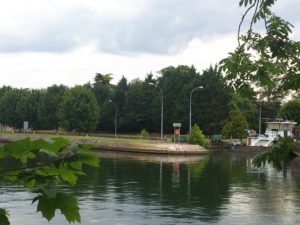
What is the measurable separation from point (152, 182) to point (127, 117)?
6174 centimetres

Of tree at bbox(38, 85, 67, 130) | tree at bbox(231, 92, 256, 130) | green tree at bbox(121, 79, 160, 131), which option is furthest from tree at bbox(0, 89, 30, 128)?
tree at bbox(231, 92, 256, 130)

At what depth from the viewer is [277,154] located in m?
5.24

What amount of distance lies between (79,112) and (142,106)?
12218mm

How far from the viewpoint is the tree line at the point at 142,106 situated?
89562 millimetres

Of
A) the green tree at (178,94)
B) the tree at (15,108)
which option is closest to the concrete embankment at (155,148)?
the green tree at (178,94)

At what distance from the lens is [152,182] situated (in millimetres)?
34938

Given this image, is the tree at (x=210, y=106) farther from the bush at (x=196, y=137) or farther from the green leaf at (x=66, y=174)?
the green leaf at (x=66, y=174)

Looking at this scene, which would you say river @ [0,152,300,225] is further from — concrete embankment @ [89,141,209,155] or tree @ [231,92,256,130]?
tree @ [231,92,256,130]

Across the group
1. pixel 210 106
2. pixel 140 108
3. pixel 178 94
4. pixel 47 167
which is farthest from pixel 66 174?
pixel 140 108

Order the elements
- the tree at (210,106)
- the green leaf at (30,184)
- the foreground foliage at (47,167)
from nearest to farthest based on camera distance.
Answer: the foreground foliage at (47,167)
the green leaf at (30,184)
the tree at (210,106)

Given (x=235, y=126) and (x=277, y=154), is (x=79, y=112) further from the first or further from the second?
(x=277, y=154)

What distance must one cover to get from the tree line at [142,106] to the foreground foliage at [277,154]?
79638 mm

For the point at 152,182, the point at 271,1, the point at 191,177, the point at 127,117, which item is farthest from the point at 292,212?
the point at 127,117

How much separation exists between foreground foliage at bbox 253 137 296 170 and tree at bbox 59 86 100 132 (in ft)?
292
